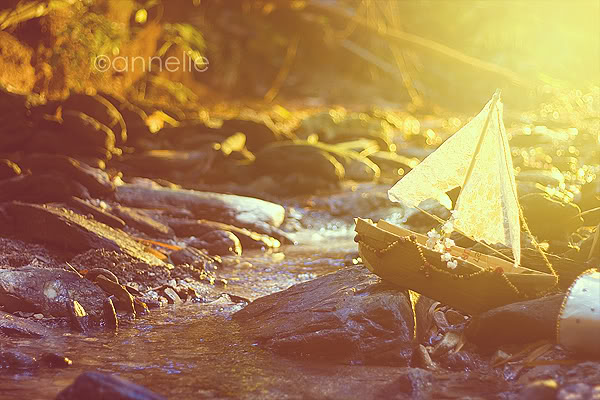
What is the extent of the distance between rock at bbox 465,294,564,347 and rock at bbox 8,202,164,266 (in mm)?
5095

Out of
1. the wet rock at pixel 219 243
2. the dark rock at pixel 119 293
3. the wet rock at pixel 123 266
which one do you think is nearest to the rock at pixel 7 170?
the wet rock at pixel 219 243

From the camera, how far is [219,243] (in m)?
13.2

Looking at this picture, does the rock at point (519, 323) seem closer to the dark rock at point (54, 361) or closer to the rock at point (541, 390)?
the rock at point (541, 390)

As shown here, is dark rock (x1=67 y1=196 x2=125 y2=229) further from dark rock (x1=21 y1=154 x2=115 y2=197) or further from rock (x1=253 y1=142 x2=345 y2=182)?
rock (x1=253 y1=142 x2=345 y2=182)

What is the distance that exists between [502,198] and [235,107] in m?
22.5

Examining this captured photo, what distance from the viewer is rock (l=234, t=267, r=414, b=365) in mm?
7809

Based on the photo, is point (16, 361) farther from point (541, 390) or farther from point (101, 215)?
point (101, 215)

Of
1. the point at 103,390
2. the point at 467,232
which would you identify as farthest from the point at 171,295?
the point at 103,390

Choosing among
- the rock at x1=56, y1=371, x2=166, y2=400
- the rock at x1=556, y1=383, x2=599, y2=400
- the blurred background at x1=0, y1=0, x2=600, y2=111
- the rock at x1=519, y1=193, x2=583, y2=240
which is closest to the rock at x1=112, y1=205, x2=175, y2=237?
the rock at x1=519, y1=193, x2=583, y2=240

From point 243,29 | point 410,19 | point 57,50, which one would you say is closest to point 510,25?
point 410,19

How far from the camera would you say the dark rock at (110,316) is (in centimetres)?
875

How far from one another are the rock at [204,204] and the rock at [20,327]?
21.1 ft

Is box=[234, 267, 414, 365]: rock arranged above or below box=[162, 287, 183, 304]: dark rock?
below

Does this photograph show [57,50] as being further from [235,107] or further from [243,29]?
[243,29]
